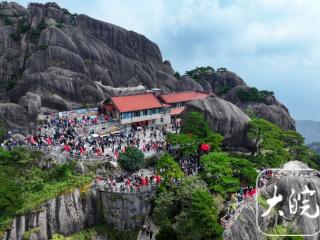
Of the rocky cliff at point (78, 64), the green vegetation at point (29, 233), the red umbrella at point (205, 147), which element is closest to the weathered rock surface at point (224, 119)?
the red umbrella at point (205, 147)

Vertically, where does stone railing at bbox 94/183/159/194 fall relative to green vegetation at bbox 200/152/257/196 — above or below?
below

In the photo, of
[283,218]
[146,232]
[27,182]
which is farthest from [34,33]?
[283,218]

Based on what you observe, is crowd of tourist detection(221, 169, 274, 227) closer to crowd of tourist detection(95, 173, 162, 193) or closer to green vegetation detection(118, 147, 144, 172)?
crowd of tourist detection(95, 173, 162, 193)

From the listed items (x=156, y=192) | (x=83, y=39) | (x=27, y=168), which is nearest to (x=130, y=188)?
(x=156, y=192)

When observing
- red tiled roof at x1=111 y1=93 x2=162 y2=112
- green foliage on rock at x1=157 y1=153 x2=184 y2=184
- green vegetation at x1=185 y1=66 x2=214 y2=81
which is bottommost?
green foliage on rock at x1=157 y1=153 x2=184 y2=184

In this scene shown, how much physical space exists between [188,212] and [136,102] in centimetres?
2315

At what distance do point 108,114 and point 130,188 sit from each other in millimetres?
19152

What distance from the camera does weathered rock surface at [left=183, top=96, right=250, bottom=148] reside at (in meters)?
46.6

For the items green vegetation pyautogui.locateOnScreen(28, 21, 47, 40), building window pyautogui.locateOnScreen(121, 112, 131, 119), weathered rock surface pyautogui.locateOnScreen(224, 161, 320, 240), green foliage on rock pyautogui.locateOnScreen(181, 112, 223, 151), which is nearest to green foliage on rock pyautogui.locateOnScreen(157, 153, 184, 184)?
weathered rock surface pyautogui.locateOnScreen(224, 161, 320, 240)

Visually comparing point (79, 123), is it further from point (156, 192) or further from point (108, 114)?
point (156, 192)

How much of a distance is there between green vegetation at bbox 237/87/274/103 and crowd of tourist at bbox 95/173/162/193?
3838 cm

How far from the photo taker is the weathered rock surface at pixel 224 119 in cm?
4659

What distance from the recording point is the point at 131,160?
1508 inches

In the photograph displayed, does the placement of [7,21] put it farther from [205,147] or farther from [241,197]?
[241,197]
